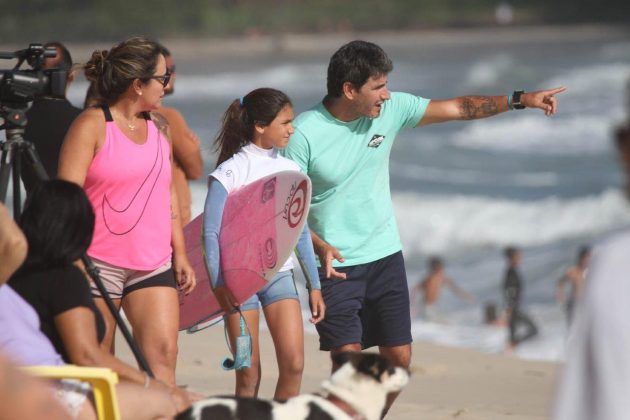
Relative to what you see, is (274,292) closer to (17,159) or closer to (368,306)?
(368,306)

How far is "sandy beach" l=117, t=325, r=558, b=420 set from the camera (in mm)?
6191

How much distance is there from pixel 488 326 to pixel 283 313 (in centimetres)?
843

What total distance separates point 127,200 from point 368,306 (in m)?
1.11

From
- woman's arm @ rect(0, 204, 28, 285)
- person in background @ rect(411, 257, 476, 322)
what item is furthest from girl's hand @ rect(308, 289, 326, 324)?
person in background @ rect(411, 257, 476, 322)

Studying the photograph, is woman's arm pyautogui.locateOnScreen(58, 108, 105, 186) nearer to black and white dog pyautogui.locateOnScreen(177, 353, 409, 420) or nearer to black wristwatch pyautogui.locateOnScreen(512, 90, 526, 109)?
black and white dog pyautogui.locateOnScreen(177, 353, 409, 420)

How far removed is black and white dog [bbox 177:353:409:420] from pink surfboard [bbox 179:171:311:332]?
1.10m

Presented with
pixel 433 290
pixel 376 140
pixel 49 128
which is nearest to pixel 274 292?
pixel 376 140

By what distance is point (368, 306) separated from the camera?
4.84 meters

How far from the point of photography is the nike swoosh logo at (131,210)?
4.25 metres

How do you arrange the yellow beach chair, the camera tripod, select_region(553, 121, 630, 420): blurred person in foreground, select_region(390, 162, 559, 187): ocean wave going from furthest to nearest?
select_region(390, 162, 559, 187): ocean wave, the camera tripod, the yellow beach chair, select_region(553, 121, 630, 420): blurred person in foreground

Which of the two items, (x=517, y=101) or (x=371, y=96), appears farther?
(x=517, y=101)

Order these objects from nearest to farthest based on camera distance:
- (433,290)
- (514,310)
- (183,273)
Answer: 1. (183,273)
2. (514,310)
3. (433,290)

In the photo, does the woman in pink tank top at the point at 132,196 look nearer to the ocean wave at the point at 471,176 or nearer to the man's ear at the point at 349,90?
the man's ear at the point at 349,90

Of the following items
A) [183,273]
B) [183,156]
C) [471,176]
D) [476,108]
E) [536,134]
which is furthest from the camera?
[536,134]
